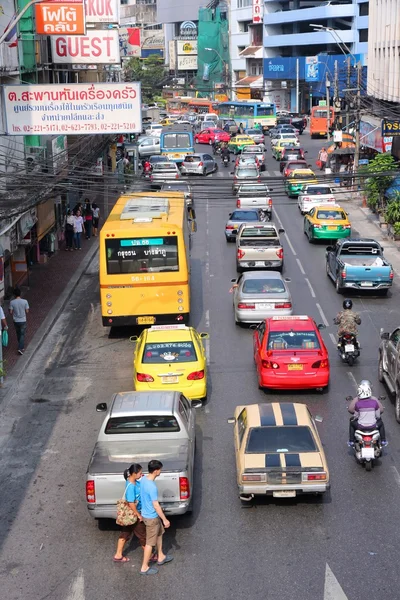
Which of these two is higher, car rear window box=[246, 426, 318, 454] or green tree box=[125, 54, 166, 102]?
green tree box=[125, 54, 166, 102]

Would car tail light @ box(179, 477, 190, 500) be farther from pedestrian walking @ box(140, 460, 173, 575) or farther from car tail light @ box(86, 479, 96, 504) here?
car tail light @ box(86, 479, 96, 504)

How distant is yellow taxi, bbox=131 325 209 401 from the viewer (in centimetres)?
1883

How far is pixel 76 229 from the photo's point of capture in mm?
38375

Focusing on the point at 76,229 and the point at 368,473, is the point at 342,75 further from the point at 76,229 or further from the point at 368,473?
Answer: the point at 368,473

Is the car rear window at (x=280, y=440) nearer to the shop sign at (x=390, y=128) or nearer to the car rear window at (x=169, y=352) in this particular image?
the car rear window at (x=169, y=352)

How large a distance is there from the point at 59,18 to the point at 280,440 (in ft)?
59.5

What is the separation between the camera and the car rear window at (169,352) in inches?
752

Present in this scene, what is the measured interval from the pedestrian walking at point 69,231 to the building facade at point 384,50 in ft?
78.0

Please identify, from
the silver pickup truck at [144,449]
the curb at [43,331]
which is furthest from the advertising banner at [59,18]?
the silver pickup truck at [144,449]

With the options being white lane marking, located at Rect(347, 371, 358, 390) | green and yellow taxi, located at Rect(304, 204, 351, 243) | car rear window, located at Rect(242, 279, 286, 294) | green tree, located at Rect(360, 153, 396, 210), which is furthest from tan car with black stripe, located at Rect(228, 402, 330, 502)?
green tree, located at Rect(360, 153, 396, 210)

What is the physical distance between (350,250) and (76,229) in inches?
516

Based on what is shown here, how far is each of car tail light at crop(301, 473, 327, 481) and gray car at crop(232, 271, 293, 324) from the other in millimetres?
11381

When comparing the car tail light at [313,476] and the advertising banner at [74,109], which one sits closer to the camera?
the car tail light at [313,476]

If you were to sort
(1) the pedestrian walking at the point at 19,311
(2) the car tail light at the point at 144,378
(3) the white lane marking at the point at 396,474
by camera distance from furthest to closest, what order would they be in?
(1) the pedestrian walking at the point at 19,311
(2) the car tail light at the point at 144,378
(3) the white lane marking at the point at 396,474
